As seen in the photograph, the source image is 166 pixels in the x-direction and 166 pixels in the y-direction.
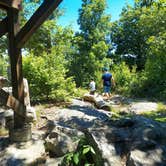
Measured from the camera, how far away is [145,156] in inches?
156

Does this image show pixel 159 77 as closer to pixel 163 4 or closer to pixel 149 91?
pixel 149 91

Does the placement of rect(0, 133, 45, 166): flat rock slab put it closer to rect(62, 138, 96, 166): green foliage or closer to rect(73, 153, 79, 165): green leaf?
rect(62, 138, 96, 166): green foliage

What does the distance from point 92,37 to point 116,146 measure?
85.7 feet

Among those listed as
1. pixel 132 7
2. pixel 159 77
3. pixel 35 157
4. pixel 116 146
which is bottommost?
pixel 35 157

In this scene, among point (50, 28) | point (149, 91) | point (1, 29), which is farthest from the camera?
point (50, 28)

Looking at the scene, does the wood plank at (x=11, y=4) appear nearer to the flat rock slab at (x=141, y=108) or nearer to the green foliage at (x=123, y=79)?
the flat rock slab at (x=141, y=108)

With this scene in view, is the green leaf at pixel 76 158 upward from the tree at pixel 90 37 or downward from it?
downward

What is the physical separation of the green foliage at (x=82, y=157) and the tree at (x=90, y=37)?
926 inches

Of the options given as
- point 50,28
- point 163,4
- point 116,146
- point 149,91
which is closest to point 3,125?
point 116,146

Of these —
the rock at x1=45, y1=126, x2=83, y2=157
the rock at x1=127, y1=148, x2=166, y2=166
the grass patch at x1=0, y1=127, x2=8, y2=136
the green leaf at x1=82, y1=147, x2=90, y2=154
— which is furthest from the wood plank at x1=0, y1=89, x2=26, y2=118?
the rock at x1=127, y1=148, x2=166, y2=166

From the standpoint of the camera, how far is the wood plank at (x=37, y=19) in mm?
4966

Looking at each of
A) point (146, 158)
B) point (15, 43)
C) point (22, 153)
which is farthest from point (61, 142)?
point (15, 43)

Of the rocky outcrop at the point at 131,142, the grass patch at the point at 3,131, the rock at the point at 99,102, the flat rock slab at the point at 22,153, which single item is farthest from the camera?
the rock at the point at 99,102

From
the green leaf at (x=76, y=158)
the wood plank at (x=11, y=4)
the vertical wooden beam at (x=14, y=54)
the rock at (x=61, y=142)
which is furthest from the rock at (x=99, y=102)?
the green leaf at (x=76, y=158)
